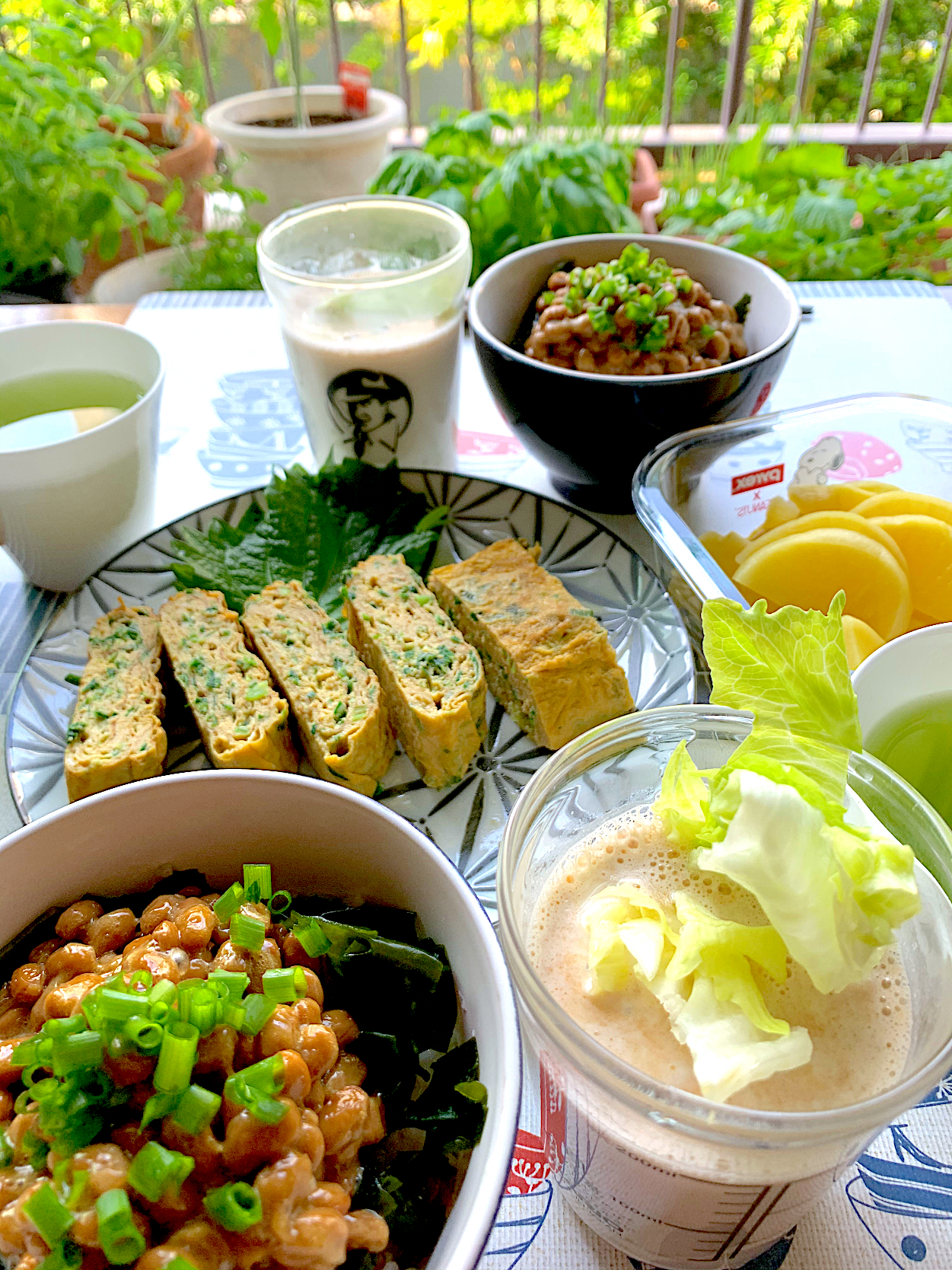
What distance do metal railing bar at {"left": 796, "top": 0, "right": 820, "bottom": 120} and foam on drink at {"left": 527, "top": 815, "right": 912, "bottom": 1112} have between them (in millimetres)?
3363

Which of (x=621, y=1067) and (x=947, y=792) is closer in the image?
(x=621, y=1067)

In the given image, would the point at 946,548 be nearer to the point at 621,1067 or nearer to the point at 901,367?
the point at 901,367

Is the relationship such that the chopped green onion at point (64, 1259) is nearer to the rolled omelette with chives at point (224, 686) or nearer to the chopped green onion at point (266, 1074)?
the chopped green onion at point (266, 1074)

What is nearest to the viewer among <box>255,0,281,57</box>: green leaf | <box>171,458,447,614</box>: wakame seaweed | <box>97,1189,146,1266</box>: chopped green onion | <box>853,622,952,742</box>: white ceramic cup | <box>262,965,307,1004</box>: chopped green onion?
<box>97,1189,146,1266</box>: chopped green onion

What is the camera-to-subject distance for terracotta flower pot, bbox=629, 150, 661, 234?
269 centimetres

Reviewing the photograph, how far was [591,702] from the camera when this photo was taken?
1.09m

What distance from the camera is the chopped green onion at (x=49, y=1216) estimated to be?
1.65 ft

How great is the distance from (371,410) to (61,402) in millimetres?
479

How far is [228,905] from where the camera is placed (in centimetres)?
66

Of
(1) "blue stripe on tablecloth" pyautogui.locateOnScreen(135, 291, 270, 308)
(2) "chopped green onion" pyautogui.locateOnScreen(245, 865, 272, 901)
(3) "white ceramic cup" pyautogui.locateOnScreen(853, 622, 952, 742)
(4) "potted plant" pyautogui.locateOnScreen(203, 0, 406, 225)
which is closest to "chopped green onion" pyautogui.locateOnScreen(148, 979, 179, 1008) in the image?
(2) "chopped green onion" pyautogui.locateOnScreen(245, 865, 272, 901)

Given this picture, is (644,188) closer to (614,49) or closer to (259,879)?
(614,49)

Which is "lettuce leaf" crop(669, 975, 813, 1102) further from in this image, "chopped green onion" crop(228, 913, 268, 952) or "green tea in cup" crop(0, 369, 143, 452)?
"green tea in cup" crop(0, 369, 143, 452)

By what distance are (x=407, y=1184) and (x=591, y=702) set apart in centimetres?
60

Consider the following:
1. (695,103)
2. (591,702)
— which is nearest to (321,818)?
(591,702)
